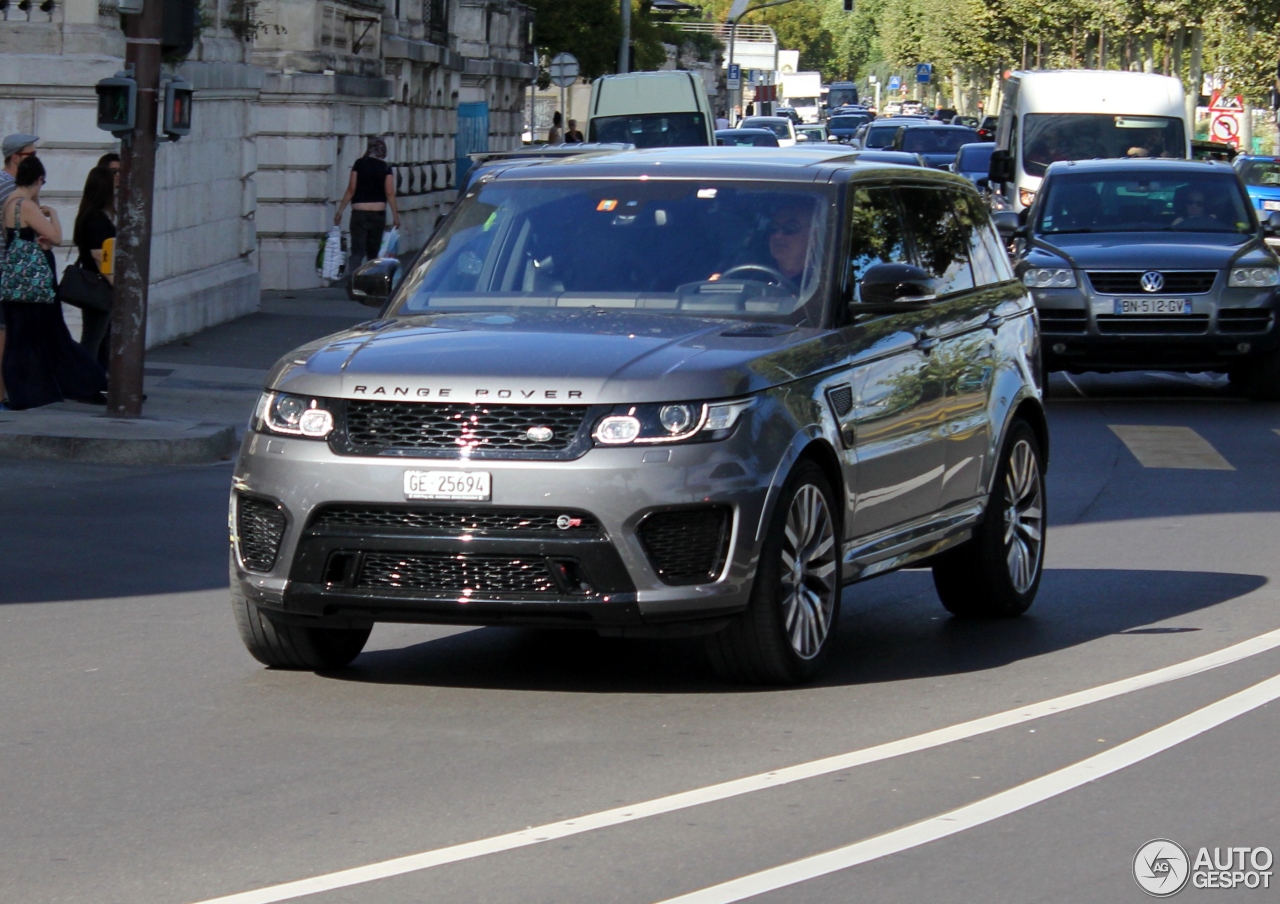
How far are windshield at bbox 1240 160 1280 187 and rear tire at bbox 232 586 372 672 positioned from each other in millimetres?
35553

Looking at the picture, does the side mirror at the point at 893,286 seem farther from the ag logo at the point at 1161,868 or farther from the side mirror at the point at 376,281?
the ag logo at the point at 1161,868

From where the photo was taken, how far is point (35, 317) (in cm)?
1542

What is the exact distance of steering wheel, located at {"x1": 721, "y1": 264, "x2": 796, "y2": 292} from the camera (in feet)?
25.4

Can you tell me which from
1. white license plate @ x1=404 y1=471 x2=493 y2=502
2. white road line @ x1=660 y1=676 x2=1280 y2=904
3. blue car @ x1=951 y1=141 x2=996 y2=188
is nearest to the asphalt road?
white road line @ x1=660 y1=676 x2=1280 y2=904

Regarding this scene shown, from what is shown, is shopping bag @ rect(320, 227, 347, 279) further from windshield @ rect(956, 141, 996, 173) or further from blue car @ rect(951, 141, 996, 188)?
windshield @ rect(956, 141, 996, 173)

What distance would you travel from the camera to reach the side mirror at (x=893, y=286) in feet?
25.1

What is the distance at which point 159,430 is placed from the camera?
48.2 ft

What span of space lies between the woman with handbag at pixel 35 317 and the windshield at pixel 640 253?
7.49 metres

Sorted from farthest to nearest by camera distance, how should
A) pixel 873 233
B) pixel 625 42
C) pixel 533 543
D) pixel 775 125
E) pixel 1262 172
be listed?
1. pixel 775 125
2. pixel 625 42
3. pixel 1262 172
4. pixel 873 233
5. pixel 533 543

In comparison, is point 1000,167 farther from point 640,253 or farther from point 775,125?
point 775,125

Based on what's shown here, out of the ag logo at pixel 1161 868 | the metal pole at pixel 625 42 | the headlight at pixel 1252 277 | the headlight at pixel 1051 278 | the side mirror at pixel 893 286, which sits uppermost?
the metal pole at pixel 625 42

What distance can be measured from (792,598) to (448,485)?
3.91ft

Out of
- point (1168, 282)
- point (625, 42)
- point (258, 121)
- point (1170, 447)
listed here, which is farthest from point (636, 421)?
point (625, 42)

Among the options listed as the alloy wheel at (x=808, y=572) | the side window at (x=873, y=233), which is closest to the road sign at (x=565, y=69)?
the side window at (x=873, y=233)
